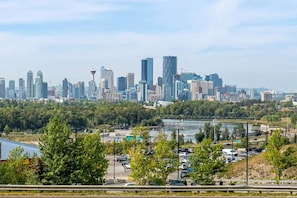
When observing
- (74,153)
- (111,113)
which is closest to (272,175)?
(74,153)

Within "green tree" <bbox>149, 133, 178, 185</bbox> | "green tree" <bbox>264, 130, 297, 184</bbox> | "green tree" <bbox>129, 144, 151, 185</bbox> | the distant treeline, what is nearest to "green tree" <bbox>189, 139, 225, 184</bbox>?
"green tree" <bbox>149, 133, 178, 185</bbox>

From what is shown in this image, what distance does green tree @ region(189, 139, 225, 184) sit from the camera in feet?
72.2

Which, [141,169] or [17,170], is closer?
[17,170]

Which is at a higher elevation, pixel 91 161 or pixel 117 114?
pixel 91 161

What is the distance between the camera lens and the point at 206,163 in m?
22.2

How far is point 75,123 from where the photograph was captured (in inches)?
3349

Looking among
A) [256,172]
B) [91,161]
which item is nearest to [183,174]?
[256,172]

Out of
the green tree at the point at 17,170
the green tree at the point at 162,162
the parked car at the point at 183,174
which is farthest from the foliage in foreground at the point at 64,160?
the parked car at the point at 183,174

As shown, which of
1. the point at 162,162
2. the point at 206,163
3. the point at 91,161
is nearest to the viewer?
the point at 91,161

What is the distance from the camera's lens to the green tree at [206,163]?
22.0 m

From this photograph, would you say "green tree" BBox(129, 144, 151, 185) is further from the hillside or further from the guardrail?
the guardrail

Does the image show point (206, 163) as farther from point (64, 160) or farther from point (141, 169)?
point (64, 160)

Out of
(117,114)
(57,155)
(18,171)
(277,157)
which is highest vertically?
(57,155)

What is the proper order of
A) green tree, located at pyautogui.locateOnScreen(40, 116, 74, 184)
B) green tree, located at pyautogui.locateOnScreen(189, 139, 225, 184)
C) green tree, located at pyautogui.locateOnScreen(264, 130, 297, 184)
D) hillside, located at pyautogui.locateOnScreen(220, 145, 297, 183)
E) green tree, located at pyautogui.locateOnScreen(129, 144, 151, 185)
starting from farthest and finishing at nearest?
1. hillside, located at pyautogui.locateOnScreen(220, 145, 297, 183)
2. green tree, located at pyautogui.locateOnScreen(264, 130, 297, 184)
3. green tree, located at pyautogui.locateOnScreen(129, 144, 151, 185)
4. green tree, located at pyautogui.locateOnScreen(189, 139, 225, 184)
5. green tree, located at pyautogui.locateOnScreen(40, 116, 74, 184)
